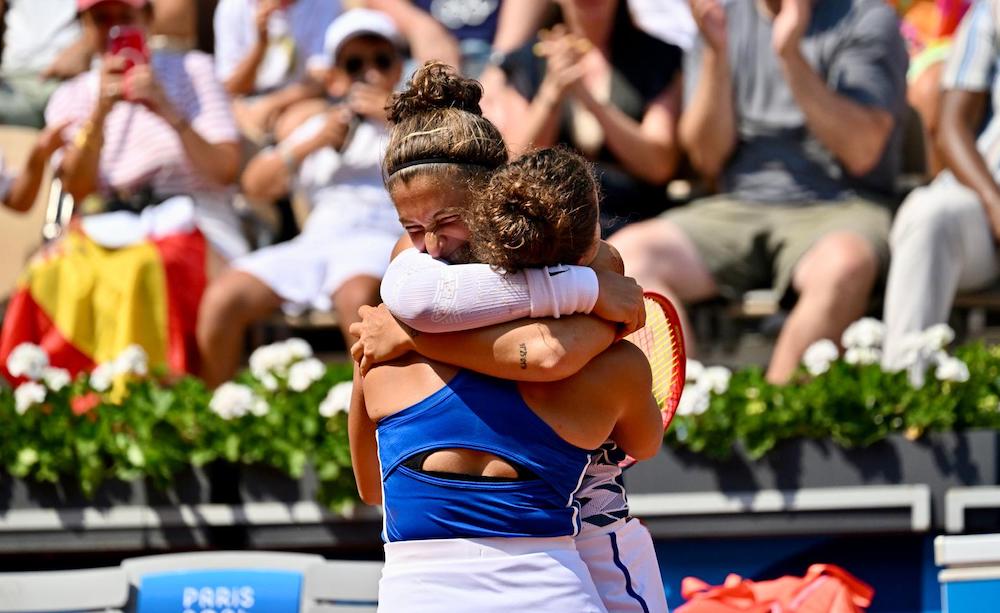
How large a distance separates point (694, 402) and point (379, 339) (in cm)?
196

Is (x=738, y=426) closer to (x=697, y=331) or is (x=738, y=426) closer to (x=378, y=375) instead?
(x=697, y=331)

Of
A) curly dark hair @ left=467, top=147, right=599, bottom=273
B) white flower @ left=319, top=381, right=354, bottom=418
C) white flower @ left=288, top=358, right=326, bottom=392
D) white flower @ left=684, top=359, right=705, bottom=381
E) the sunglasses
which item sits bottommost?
white flower @ left=684, top=359, right=705, bottom=381

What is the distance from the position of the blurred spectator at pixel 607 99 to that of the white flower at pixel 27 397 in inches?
69.7

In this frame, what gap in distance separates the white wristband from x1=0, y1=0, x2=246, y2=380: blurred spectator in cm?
308

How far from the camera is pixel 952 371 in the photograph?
416 centimetres

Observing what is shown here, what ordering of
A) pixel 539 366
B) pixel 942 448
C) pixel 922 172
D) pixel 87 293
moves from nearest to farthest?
pixel 539 366 → pixel 942 448 → pixel 87 293 → pixel 922 172

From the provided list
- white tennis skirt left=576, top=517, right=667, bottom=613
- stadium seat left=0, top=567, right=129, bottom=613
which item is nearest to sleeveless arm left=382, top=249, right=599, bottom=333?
white tennis skirt left=576, top=517, right=667, bottom=613

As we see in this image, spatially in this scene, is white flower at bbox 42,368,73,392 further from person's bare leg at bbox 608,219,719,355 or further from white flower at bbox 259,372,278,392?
person's bare leg at bbox 608,219,719,355

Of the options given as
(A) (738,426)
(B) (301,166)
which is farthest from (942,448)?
(B) (301,166)

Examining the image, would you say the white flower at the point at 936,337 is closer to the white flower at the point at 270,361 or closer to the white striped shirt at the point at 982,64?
the white striped shirt at the point at 982,64

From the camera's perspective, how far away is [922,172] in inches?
231

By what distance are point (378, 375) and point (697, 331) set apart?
9.86ft

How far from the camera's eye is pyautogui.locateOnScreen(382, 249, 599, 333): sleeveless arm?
2.16 metres

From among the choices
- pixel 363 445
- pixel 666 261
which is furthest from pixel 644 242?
pixel 363 445
